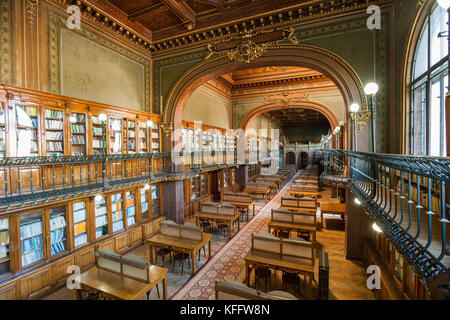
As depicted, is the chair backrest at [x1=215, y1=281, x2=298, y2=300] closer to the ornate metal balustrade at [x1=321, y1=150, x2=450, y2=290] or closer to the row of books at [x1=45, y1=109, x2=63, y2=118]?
the ornate metal balustrade at [x1=321, y1=150, x2=450, y2=290]

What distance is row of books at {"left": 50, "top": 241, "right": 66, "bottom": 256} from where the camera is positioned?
546 centimetres

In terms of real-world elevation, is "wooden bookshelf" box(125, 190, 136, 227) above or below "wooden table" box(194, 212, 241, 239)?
above

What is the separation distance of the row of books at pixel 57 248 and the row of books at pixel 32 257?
0.22m

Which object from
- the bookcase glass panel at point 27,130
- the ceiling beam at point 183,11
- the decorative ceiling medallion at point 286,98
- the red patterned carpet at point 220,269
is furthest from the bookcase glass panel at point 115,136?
the decorative ceiling medallion at point 286,98

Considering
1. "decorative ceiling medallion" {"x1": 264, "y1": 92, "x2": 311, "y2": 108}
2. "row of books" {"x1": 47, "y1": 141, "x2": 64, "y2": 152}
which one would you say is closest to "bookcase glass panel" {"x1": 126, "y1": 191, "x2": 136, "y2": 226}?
"row of books" {"x1": 47, "y1": 141, "x2": 64, "y2": 152}

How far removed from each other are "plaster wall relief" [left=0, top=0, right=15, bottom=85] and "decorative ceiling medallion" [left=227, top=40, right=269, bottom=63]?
232 inches

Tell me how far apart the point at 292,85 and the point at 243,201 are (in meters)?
7.79

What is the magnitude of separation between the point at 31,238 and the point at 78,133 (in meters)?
2.85

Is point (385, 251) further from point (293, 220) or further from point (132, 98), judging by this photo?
point (132, 98)

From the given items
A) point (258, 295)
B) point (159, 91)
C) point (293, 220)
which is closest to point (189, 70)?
point (159, 91)

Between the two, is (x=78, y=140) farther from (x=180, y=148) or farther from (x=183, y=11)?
(x=183, y=11)

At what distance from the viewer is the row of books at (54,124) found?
545cm

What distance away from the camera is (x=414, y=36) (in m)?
4.54

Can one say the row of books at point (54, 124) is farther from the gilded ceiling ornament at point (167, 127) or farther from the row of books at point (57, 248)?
the gilded ceiling ornament at point (167, 127)
